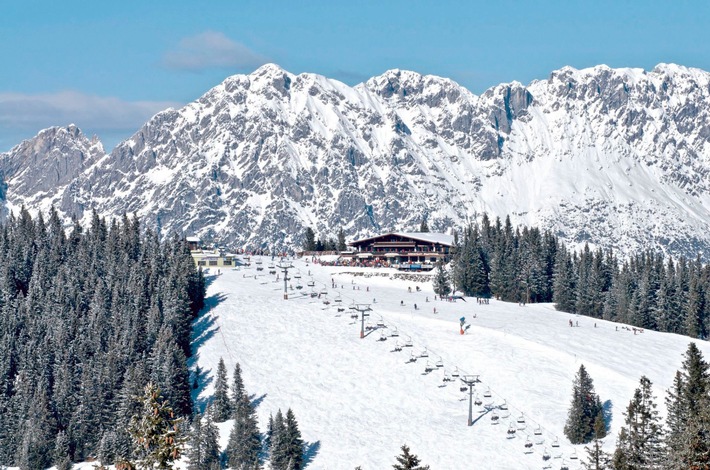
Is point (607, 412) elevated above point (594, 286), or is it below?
below

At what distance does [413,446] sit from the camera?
375 feet

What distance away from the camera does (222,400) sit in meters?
123

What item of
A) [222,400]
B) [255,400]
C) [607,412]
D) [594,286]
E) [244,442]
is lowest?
[244,442]

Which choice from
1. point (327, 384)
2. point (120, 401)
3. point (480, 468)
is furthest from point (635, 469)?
point (120, 401)

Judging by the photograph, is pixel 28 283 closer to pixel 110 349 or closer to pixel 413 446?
pixel 110 349

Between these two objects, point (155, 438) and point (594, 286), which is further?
point (594, 286)

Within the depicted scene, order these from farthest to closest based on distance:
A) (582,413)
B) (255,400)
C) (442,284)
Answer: (442,284) → (255,400) → (582,413)

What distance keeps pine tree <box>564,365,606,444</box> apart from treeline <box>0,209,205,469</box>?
135 ft

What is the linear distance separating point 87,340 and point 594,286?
8030 cm

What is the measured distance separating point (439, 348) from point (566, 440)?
26876 millimetres

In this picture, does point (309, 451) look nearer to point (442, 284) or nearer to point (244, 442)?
point (244, 442)

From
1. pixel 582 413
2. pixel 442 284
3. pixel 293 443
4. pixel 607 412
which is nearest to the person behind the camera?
pixel 293 443

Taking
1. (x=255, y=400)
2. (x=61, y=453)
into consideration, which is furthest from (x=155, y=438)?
(x=61, y=453)

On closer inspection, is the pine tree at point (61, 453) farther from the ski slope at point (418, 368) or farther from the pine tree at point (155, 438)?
the pine tree at point (155, 438)
